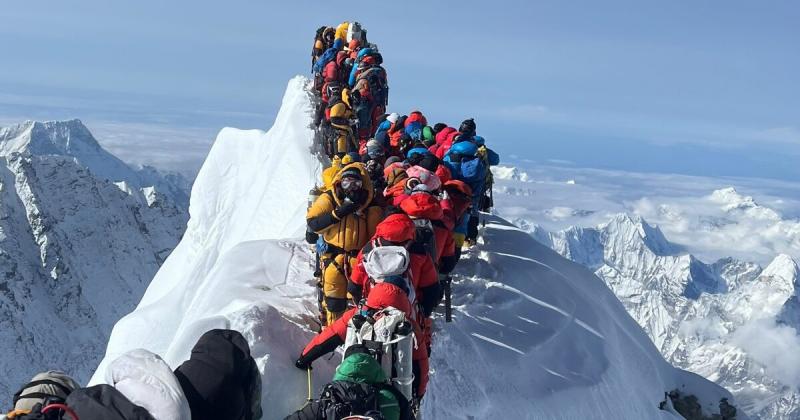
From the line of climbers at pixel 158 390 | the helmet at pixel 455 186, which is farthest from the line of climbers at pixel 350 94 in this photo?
the line of climbers at pixel 158 390

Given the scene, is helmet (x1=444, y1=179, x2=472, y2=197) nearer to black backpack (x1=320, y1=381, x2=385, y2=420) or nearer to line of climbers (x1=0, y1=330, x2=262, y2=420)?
black backpack (x1=320, y1=381, x2=385, y2=420)

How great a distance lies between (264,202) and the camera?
25766 mm

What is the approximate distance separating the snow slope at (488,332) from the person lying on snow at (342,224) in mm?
839

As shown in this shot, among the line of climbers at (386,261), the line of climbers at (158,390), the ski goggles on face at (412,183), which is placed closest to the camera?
the line of climbers at (158,390)

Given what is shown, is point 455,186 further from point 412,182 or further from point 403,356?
point 403,356

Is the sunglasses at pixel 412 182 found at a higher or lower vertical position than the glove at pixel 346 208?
higher

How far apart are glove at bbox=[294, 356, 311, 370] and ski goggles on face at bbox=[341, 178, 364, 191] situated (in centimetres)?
272

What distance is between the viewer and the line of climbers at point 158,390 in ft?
17.3

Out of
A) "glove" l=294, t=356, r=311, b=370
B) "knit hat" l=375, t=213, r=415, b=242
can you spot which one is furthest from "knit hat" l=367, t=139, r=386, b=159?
"glove" l=294, t=356, r=311, b=370

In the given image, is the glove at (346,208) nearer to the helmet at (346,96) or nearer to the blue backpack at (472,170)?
the blue backpack at (472,170)

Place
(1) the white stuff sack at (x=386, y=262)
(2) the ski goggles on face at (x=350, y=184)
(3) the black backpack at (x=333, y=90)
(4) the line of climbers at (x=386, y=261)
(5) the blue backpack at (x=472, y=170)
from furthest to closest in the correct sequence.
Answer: (3) the black backpack at (x=333, y=90)
(5) the blue backpack at (x=472, y=170)
(2) the ski goggles on face at (x=350, y=184)
(1) the white stuff sack at (x=386, y=262)
(4) the line of climbers at (x=386, y=261)

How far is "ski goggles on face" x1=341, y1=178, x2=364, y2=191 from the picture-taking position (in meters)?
10.5

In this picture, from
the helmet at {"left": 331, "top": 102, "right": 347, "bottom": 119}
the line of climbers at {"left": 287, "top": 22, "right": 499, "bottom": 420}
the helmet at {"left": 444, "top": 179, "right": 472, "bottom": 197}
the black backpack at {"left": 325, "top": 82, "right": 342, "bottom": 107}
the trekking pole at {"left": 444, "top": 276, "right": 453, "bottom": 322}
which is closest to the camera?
the line of climbers at {"left": 287, "top": 22, "right": 499, "bottom": 420}

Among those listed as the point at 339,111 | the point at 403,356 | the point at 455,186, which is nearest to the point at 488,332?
the point at 455,186
